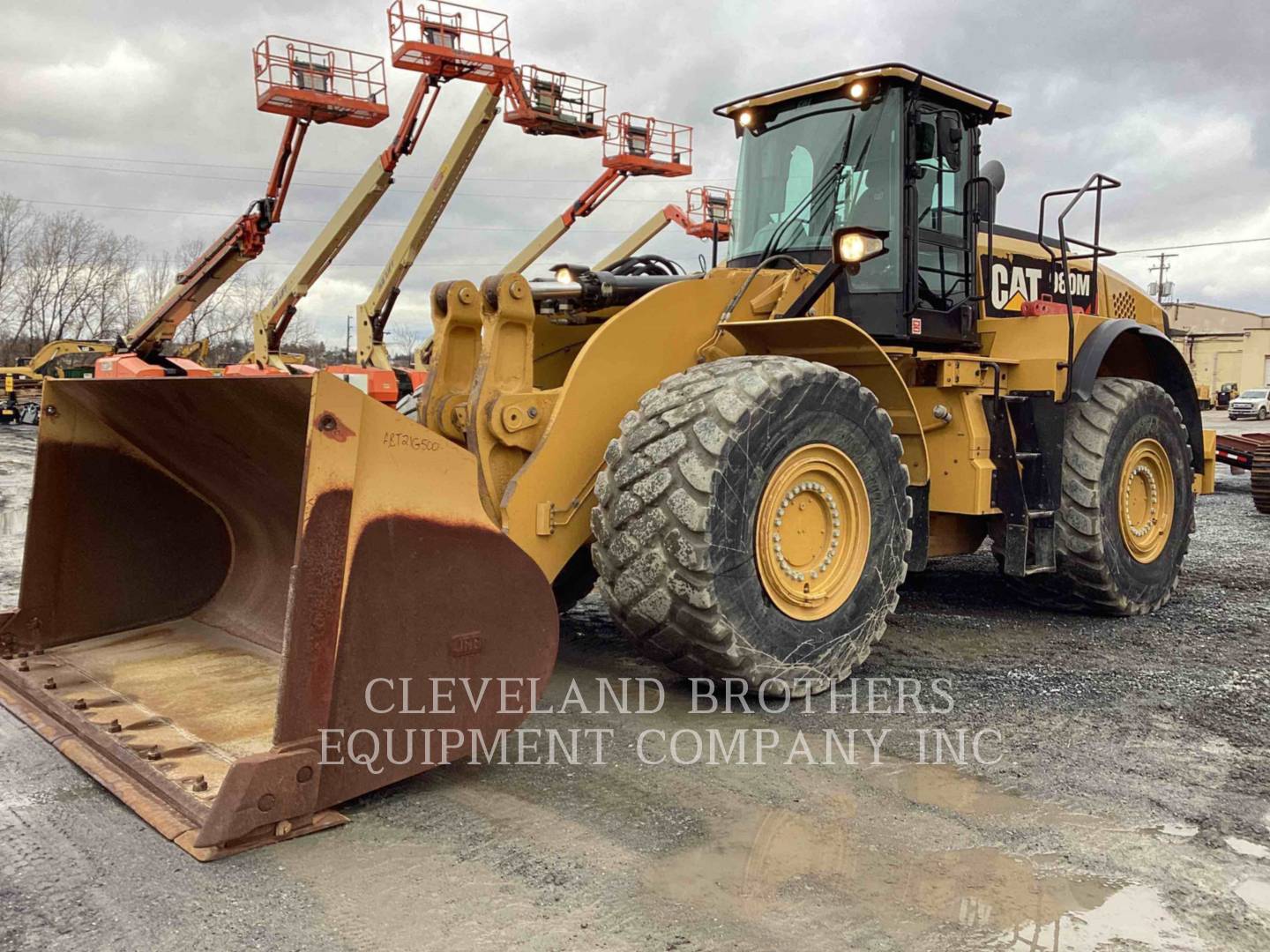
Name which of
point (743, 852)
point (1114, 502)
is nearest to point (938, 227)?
point (1114, 502)

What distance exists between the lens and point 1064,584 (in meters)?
5.99

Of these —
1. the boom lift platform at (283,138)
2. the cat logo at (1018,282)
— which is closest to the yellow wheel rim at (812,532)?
the cat logo at (1018,282)

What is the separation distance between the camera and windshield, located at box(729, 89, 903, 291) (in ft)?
16.6

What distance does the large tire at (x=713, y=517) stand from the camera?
143 inches

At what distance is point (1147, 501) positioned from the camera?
6352mm

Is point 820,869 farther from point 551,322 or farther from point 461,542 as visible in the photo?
point 551,322

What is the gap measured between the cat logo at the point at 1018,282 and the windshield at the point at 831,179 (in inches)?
43.4

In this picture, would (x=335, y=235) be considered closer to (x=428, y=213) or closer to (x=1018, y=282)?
(x=428, y=213)

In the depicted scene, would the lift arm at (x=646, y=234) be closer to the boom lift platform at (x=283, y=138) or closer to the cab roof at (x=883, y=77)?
the boom lift platform at (x=283, y=138)

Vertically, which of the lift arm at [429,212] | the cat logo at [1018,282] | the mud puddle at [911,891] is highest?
the lift arm at [429,212]

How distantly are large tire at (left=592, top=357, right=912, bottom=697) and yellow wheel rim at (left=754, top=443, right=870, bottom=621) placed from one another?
0.03 metres

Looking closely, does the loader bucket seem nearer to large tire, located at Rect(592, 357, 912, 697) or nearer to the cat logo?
large tire, located at Rect(592, 357, 912, 697)

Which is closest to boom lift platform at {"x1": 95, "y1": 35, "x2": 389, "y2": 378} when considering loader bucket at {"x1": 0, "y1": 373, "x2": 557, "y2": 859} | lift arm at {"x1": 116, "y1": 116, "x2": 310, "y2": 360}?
lift arm at {"x1": 116, "y1": 116, "x2": 310, "y2": 360}

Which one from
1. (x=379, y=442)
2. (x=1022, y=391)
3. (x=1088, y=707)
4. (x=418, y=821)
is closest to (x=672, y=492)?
(x=379, y=442)
